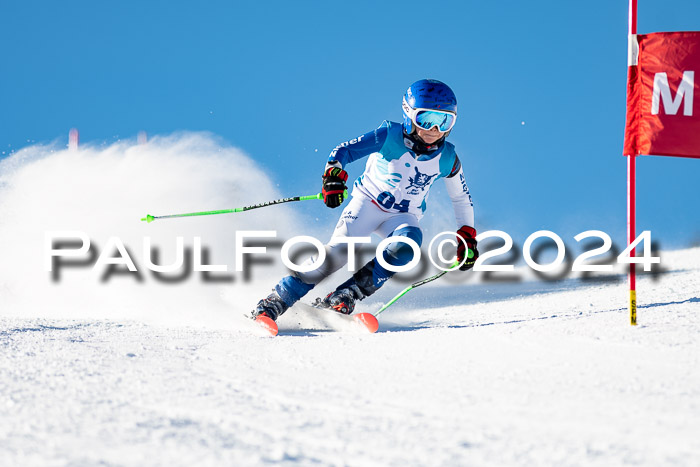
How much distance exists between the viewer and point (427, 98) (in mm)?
4613

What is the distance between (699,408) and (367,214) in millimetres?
3149

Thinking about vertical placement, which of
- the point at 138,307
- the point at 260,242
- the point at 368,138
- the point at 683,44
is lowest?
the point at 138,307

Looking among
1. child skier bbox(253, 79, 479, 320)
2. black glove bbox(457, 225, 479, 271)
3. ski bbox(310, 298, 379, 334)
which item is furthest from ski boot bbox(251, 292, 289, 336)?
black glove bbox(457, 225, 479, 271)

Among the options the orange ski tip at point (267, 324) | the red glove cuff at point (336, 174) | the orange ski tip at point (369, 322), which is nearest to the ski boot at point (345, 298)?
the orange ski tip at point (369, 322)

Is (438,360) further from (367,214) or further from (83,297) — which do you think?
(83,297)

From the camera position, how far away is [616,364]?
2.86 metres

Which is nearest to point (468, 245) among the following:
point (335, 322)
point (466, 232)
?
point (466, 232)

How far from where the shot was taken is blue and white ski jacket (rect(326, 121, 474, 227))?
481 centimetres

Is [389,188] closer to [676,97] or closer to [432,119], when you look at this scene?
[432,119]

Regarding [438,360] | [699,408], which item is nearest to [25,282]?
[438,360]

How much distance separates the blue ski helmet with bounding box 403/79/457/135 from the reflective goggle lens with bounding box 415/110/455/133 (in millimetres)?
38

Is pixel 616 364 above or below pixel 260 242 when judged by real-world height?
below

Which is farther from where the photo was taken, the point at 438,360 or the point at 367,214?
the point at 367,214

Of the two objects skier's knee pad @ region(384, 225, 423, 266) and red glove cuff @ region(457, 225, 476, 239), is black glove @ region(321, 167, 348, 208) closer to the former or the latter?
skier's knee pad @ region(384, 225, 423, 266)
